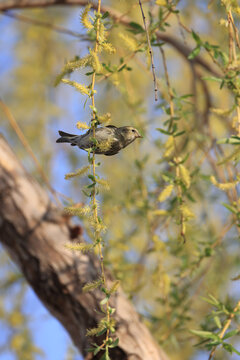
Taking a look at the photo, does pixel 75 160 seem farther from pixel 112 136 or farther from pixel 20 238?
pixel 112 136

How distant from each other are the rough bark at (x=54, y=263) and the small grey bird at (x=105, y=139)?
2.76ft

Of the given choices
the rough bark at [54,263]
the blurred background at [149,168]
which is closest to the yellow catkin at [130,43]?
the blurred background at [149,168]

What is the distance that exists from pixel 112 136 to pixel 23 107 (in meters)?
3.26

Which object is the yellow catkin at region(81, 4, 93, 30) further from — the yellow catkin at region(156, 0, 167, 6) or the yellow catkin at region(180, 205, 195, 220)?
the yellow catkin at region(180, 205, 195, 220)

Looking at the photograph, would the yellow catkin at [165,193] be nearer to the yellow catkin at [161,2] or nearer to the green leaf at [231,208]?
the green leaf at [231,208]

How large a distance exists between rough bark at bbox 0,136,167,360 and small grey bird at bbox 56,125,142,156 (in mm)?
841

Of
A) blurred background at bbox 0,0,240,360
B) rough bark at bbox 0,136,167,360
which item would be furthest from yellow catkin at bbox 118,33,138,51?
rough bark at bbox 0,136,167,360

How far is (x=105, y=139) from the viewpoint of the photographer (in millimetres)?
1213

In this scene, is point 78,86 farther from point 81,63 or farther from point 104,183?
point 104,183

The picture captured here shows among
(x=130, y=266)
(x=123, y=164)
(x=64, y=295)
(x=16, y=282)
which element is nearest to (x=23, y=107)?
(x=123, y=164)

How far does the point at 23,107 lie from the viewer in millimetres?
4320

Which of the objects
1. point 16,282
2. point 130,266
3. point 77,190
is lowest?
point 130,266

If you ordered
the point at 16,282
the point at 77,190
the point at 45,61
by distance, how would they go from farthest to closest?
1. the point at 45,61
2. the point at 77,190
3. the point at 16,282

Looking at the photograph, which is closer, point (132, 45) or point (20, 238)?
point (132, 45)
